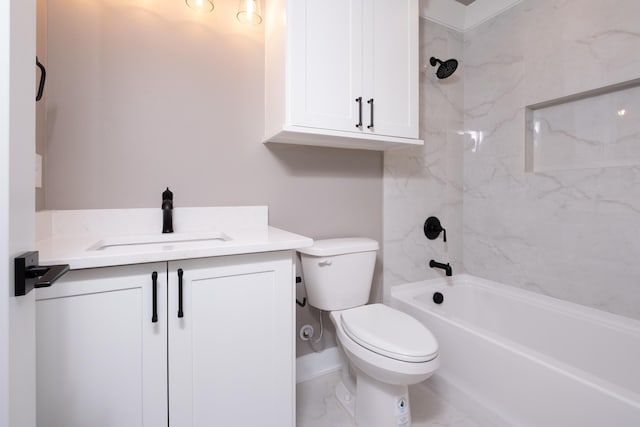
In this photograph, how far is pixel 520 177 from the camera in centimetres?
182

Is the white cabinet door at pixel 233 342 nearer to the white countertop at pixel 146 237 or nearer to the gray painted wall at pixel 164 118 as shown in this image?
the white countertop at pixel 146 237

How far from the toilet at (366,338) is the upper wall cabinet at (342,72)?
1.95 ft

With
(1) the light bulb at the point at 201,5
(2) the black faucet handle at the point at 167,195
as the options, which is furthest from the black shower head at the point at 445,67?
(2) the black faucet handle at the point at 167,195

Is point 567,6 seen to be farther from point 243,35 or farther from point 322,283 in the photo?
point 322,283

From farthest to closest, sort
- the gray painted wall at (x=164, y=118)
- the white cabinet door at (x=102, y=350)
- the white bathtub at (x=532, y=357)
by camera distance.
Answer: the gray painted wall at (x=164, y=118) → the white bathtub at (x=532, y=357) → the white cabinet door at (x=102, y=350)

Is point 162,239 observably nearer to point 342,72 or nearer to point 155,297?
point 155,297

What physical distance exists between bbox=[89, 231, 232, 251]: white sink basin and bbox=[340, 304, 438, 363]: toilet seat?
2.19 ft

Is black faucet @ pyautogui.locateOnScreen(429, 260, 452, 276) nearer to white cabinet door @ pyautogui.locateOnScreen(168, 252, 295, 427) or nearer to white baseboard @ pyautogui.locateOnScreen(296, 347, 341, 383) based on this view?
white baseboard @ pyautogui.locateOnScreen(296, 347, 341, 383)

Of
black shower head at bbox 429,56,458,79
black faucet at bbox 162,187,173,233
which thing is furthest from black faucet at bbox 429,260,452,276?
black faucet at bbox 162,187,173,233

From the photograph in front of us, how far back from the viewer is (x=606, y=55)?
1443 millimetres

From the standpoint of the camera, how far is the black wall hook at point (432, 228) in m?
2.01

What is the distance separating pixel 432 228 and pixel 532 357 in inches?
Result: 38.6

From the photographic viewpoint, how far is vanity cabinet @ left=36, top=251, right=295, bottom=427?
30.2 inches

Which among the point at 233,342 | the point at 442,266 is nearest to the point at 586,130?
the point at 442,266
